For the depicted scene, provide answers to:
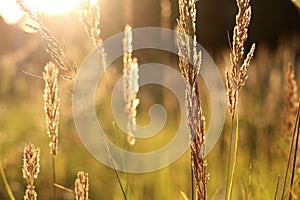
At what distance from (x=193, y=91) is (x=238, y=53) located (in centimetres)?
16

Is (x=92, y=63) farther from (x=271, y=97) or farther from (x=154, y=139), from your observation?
(x=271, y=97)

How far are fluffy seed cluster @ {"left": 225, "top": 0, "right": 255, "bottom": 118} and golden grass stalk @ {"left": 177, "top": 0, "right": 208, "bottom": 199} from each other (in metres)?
0.11

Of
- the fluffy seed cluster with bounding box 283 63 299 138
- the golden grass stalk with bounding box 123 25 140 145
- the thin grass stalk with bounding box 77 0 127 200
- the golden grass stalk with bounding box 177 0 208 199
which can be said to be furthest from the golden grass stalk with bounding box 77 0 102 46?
the fluffy seed cluster with bounding box 283 63 299 138

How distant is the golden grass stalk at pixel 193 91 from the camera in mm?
1244

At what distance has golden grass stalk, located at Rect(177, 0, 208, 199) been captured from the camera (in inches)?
49.0

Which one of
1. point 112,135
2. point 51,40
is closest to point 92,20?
point 51,40

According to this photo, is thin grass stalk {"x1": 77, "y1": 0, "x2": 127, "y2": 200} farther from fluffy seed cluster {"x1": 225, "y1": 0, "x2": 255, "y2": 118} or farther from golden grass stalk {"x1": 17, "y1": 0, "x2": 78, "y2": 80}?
fluffy seed cluster {"x1": 225, "y1": 0, "x2": 255, "y2": 118}

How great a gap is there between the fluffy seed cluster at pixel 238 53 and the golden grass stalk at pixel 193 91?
110 millimetres

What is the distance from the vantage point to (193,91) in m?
1.25

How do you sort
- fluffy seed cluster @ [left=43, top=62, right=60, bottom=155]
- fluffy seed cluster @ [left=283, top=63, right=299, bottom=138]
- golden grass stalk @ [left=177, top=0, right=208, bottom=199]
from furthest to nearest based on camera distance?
1. fluffy seed cluster @ [left=283, top=63, right=299, bottom=138]
2. fluffy seed cluster @ [left=43, top=62, right=60, bottom=155]
3. golden grass stalk @ [left=177, top=0, right=208, bottom=199]

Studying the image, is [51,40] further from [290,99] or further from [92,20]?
[290,99]

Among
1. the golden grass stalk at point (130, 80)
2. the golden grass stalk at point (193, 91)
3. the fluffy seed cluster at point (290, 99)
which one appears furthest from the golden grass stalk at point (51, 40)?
the fluffy seed cluster at point (290, 99)

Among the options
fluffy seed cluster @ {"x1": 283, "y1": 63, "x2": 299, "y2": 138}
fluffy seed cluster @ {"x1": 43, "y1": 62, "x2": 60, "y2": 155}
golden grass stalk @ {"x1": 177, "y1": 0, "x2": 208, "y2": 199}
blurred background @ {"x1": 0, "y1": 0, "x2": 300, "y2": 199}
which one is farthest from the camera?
blurred background @ {"x1": 0, "y1": 0, "x2": 300, "y2": 199}

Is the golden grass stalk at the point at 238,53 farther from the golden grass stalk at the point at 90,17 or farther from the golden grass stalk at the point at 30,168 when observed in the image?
the golden grass stalk at the point at 30,168
